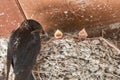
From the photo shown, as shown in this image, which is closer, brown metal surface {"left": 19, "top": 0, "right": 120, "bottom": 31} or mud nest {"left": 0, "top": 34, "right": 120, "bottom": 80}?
mud nest {"left": 0, "top": 34, "right": 120, "bottom": 80}

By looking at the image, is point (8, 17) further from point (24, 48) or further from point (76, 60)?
point (76, 60)

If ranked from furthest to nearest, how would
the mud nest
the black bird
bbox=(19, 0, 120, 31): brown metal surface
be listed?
bbox=(19, 0, 120, 31): brown metal surface → the mud nest → the black bird

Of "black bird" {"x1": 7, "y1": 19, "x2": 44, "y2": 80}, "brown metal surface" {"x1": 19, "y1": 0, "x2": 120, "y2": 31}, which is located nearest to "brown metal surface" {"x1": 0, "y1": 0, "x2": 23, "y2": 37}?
"brown metal surface" {"x1": 19, "y1": 0, "x2": 120, "y2": 31}

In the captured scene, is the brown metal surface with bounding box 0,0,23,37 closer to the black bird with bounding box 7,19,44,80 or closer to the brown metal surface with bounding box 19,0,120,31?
the brown metal surface with bounding box 19,0,120,31

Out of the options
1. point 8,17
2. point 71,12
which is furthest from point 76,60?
point 8,17

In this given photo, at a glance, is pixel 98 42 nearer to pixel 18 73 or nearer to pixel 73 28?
pixel 73 28

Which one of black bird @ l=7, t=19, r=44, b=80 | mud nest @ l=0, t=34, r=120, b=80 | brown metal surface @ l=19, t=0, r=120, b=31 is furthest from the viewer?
brown metal surface @ l=19, t=0, r=120, b=31

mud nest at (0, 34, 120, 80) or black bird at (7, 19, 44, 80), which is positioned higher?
black bird at (7, 19, 44, 80)

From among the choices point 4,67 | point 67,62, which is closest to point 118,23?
point 67,62
